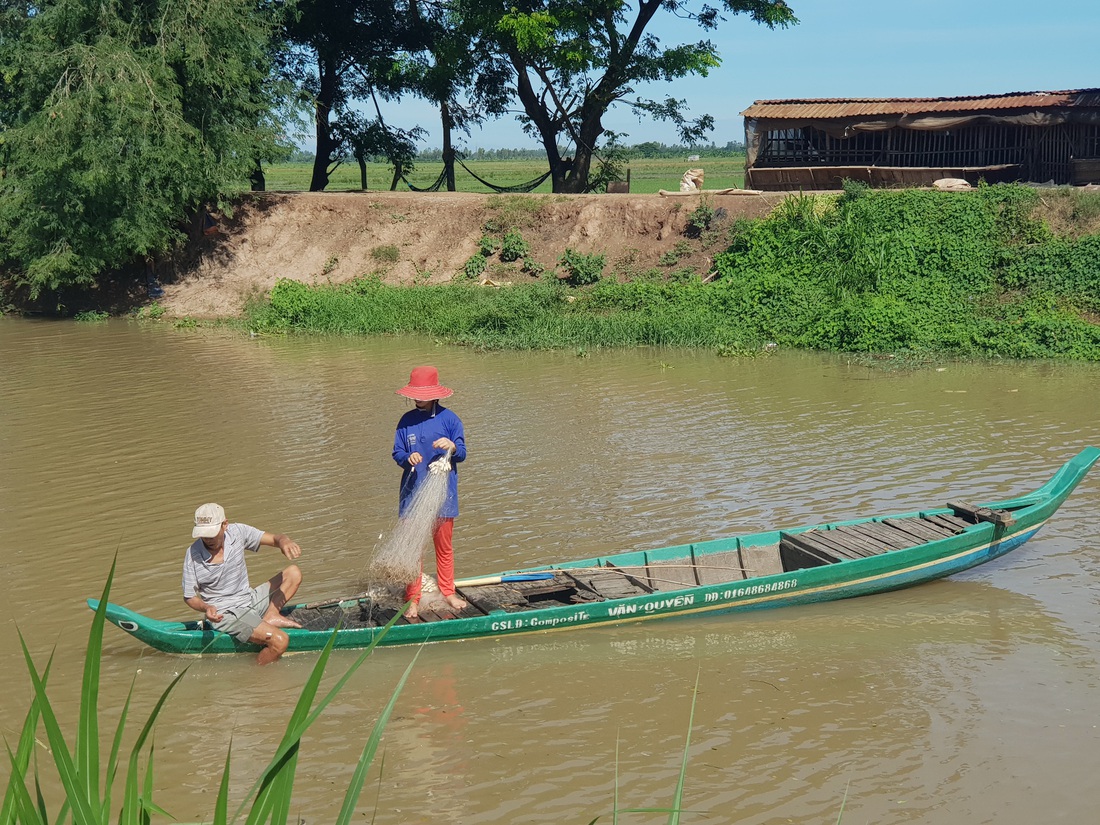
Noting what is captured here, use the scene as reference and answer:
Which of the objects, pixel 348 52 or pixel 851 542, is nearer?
pixel 851 542

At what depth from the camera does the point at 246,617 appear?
7285 mm

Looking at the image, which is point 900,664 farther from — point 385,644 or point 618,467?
point 618,467

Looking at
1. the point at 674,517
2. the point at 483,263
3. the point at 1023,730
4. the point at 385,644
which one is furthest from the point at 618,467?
the point at 483,263

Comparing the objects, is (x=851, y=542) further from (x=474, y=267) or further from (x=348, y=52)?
(x=348, y=52)

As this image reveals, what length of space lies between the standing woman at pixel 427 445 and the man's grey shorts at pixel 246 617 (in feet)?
3.32

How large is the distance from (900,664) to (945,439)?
6.22m

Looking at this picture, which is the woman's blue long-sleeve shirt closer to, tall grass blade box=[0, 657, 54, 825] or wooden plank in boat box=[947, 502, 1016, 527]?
wooden plank in boat box=[947, 502, 1016, 527]

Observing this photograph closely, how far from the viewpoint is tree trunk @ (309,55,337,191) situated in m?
31.9

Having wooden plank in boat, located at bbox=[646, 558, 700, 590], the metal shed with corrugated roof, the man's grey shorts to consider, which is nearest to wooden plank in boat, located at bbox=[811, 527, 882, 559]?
wooden plank in boat, located at bbox=[646, 558, 700, 590]

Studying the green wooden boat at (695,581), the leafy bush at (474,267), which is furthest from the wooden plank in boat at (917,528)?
the leafy bush at (474,267)

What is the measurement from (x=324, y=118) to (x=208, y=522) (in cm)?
2773

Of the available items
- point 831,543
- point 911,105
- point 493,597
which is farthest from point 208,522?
point 911,105

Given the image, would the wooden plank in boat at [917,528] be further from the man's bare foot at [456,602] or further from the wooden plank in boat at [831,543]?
the man's bare foot at [456,602]

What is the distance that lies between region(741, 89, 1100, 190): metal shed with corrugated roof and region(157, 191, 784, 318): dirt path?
12.8 feet
